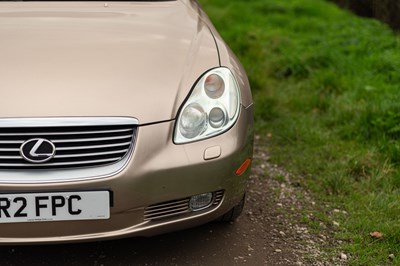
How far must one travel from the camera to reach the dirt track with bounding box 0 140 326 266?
2711 millimetres

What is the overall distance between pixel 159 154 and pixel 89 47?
668 mm

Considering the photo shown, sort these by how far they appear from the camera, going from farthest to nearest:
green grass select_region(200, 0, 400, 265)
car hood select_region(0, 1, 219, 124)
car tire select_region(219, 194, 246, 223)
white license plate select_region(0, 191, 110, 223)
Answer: green grass select_region(200, 0, 400, 265)
car tire select_region(219, 194, 246, 223)
car hood select_region(0, 1, 219, 124)
white license plate select_region(0, 191, 110, 223)

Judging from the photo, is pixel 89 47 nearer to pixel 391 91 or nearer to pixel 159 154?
pixel 159 154

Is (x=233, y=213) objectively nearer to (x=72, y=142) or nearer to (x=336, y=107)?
(x=72, y=142)

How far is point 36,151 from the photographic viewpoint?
2.23 meters

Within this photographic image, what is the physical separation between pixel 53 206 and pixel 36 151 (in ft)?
0.69

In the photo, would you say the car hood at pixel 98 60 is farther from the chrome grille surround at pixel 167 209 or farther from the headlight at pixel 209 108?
the chrome grille surround at pixel 167 209

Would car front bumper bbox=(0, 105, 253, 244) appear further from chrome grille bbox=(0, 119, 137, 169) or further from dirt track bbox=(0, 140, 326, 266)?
dirt track bbox=(0, 140, 326, 266)

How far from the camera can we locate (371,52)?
18.4ft

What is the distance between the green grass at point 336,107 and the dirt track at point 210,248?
259 mm

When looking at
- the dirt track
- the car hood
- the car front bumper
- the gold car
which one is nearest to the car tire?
the dirt track

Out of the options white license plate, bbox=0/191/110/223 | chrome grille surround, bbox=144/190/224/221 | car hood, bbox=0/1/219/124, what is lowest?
chrome grille surround, bbox=144/190/224/221

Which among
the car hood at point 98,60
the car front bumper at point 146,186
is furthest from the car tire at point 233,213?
the car hood at point 98,60

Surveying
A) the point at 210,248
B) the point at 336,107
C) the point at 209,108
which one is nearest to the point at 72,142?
the point at 209,108
